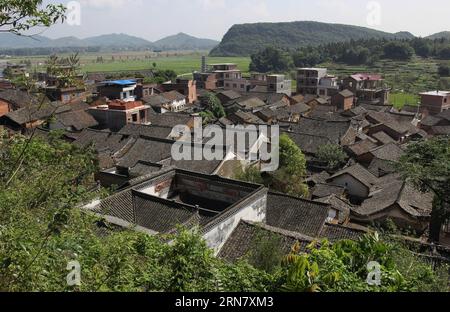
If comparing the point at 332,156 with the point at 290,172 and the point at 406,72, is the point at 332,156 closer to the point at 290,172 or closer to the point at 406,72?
the point at 290,172

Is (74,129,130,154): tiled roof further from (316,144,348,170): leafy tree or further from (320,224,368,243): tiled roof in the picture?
(320,224,368,243): tiled roof

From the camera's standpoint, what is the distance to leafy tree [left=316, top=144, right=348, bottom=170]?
2792 centimetres

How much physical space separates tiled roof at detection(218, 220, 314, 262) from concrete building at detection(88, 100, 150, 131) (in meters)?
22.4

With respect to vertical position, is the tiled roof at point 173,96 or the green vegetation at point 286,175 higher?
the tiled roof at point 173,96

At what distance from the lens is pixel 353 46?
332 feet

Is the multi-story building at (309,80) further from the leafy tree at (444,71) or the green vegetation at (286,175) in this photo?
the green vegetation at (286,175)

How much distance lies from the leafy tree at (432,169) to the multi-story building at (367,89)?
130 ft

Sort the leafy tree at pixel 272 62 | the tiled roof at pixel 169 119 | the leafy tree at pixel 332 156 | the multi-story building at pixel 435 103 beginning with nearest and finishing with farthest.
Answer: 1. the leafy tree at pixel 332 156
2. the tiled roof at pixel 169 119
3. the multi-story building at pixel 435 103
4. the leafy tree at pixel 272 62

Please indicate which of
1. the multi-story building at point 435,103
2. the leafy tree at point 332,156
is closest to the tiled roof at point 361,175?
the leafy tree at point 332,156

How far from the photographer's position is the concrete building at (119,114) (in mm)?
32594

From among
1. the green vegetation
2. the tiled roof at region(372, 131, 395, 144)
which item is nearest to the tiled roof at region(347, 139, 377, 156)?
the tiled roof at region(372, 131, 395, 144)

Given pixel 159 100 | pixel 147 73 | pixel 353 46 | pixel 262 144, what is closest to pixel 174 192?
pixel 262 144

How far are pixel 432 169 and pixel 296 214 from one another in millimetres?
5379
